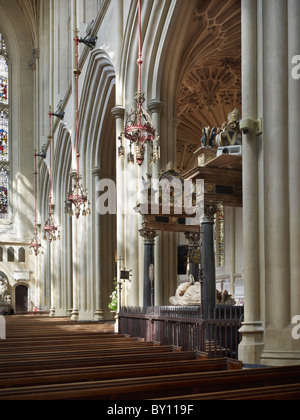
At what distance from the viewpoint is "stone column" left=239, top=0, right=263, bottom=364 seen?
244 inches

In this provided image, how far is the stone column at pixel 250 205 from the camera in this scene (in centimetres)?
619

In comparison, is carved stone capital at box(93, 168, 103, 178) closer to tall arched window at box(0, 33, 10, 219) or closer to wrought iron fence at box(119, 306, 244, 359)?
wrought iron fence at box(119, 306, 244, 359)

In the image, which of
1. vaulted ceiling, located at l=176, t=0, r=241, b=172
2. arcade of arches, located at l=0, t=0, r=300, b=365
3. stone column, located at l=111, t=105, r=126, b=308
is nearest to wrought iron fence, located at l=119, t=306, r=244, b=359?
arcade of arches, located at l=0, t=0, r=300, b=365

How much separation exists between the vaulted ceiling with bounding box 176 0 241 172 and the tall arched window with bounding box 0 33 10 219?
10.8m

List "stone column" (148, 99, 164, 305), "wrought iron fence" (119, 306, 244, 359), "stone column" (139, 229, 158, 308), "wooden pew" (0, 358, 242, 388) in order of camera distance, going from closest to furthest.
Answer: "wooden pew" (0, 358, 242, 388) → "wrought iron fence" (119, 306, 244, 359) → "stone column" (139, 229, 158, 308) → "stone column" (148, 99, 164, 305)

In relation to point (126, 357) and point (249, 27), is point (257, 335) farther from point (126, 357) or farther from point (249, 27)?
point (249, 27)

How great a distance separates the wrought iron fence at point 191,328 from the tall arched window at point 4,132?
21.6m

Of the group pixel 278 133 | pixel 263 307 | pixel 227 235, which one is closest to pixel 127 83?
pixel 278 133

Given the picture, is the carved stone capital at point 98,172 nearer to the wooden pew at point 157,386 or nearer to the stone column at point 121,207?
the stone column at point 121,207

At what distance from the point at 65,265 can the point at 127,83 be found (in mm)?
11448

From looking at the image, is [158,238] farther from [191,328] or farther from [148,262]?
[191,328]

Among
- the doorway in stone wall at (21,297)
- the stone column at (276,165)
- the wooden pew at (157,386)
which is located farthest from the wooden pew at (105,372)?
the doorway in stone wall at (21,297)

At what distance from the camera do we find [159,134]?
11.9 m

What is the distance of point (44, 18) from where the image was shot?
27.3 meters
